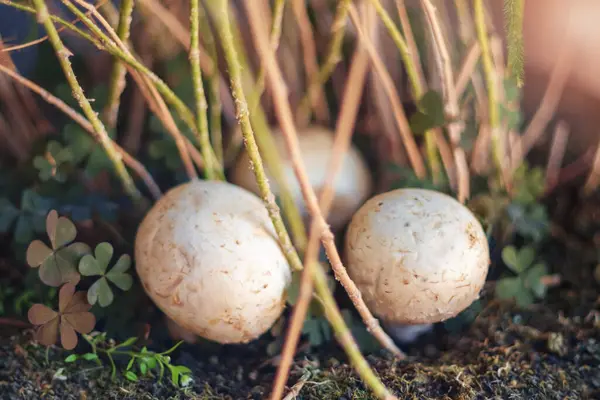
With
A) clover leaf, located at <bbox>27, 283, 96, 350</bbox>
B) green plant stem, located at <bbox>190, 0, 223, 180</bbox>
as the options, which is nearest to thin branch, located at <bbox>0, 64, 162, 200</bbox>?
green plant stem, located at <bbox>190, 0, 223, 180</bbox>

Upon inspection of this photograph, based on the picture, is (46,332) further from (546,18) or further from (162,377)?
(546,18)

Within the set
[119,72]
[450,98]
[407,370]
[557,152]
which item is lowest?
[407,370]

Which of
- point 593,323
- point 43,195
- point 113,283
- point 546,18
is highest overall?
point 546,18

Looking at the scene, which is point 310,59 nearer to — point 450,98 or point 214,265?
point 450,98

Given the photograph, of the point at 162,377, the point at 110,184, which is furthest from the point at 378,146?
the point at 162,377

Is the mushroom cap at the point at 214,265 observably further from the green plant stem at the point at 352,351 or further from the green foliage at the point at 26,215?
the green foliage at the point at 26,215

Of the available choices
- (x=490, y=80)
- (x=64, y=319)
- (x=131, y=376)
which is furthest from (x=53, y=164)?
(x=490, y=80)
